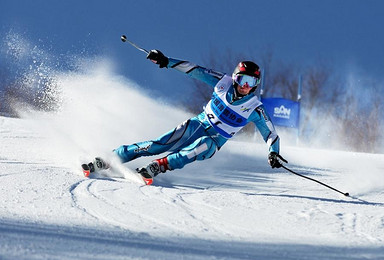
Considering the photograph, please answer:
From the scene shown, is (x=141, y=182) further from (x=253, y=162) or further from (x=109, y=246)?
(x=253, y=162)

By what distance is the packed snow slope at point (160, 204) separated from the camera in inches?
100

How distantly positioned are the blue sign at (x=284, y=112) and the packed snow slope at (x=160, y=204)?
31.9 feet

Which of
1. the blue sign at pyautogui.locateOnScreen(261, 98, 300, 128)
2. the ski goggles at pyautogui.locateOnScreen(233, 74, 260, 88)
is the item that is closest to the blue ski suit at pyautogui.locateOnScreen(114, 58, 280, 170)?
the ski goggles at pyautogui.locateOnScreen(233, 74, 260, 88)

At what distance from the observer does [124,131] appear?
7.20 meters

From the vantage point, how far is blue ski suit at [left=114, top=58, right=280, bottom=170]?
4.96 m

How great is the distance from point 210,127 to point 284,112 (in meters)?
13.0

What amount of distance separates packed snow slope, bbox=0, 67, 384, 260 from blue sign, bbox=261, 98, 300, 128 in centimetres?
971

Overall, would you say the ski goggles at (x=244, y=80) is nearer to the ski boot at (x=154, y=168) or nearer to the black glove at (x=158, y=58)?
the black glove at (x=158, y=58)

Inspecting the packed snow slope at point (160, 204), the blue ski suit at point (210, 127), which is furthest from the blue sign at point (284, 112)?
the blue ski suit at point (210, 127)

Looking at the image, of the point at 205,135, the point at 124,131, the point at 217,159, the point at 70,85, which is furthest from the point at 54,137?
the point at 205,135

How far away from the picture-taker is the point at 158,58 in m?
5.15

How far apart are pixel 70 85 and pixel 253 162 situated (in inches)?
118

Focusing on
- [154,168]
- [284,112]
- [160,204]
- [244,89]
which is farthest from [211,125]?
[284,112]

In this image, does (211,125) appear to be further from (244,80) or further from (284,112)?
(284,112)
